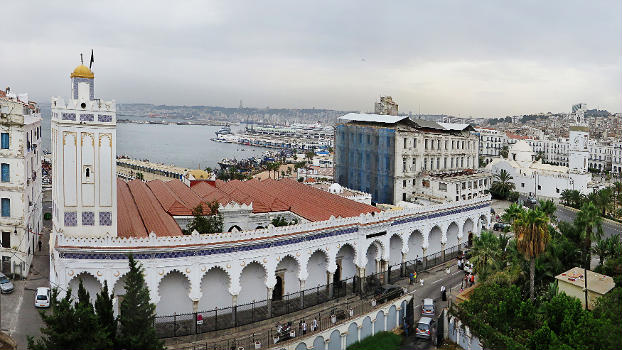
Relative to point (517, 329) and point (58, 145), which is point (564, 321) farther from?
point (58, 145)

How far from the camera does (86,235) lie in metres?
28.3

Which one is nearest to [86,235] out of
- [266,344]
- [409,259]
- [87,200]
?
[87,200]

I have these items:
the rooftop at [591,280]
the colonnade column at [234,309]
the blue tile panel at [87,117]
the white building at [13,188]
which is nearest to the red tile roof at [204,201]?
the colonnade column at [234,309]

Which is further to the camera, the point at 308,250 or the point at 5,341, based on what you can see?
the point at 308,250

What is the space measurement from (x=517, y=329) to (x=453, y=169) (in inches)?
1303

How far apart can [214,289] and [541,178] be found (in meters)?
62.6

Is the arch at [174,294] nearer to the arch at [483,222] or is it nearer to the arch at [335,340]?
the arch at [335,340]

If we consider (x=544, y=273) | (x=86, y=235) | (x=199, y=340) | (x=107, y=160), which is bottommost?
(x=199, y=340)

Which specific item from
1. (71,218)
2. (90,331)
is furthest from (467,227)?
(90,331)

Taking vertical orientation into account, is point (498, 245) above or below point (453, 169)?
below

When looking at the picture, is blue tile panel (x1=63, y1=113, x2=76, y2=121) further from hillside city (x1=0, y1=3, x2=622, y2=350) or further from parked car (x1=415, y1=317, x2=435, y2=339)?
parked car (x1=415, y1=317, x2=435, y2=339)

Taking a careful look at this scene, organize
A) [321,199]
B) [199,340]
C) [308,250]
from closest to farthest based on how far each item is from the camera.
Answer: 1. [199,340]
2. [308,250]
3. [321,199]

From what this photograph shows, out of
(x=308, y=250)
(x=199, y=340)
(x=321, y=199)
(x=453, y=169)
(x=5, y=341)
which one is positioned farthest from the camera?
(x=453, y=169)

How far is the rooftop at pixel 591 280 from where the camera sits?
29872 mm
